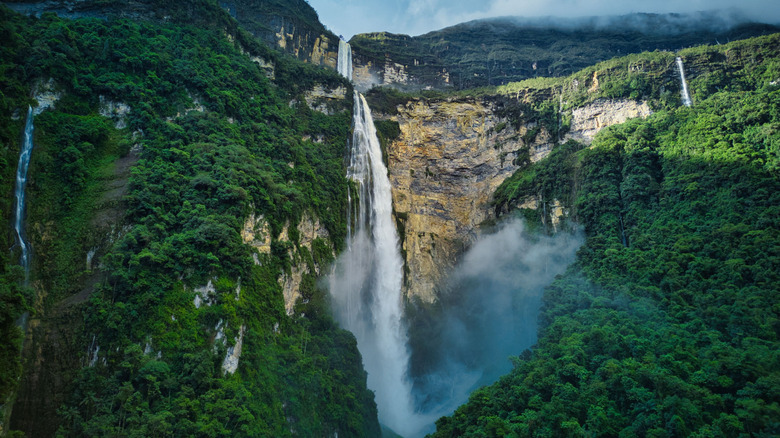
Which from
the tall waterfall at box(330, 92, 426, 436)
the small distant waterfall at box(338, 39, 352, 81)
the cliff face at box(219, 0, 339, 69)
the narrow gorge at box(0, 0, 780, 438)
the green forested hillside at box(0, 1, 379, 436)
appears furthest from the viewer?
the small distant waterfall at box(338, 39, 352, 81)

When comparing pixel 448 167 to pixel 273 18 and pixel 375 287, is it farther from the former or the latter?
pixel 273 18

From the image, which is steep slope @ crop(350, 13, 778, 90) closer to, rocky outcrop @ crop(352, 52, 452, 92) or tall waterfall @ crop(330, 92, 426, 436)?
rocky outcrop @ crop(352, 52, 452, 92)

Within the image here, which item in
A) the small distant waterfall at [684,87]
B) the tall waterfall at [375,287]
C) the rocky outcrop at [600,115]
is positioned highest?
the small distant waterfall at [684,87]

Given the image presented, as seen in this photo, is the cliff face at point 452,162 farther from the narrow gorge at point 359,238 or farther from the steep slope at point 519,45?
the steep slope at point 519,45

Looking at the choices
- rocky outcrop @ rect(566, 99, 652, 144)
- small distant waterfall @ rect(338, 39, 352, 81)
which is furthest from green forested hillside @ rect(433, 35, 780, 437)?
small distant waterfall @ rect(338, 39, 352, 81)

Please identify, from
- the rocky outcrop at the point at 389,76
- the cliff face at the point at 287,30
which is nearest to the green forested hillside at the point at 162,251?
the cliff face at the point at 287,30

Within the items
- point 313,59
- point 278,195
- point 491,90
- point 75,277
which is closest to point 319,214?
point 278,195
